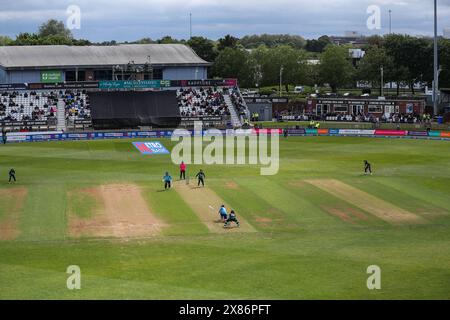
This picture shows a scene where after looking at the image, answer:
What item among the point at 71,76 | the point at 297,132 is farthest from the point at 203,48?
the point at 297,132

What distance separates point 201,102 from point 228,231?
214 feet

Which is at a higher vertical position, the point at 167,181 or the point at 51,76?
the point at 51,76

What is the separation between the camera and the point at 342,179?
6347cm

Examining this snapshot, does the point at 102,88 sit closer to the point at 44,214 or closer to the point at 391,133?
the point at 391,133

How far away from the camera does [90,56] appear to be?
120000 millimetres

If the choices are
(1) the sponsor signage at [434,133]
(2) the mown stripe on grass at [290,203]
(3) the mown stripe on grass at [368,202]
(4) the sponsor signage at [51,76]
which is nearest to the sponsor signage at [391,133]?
(1) the sponsor signage at [434,133]

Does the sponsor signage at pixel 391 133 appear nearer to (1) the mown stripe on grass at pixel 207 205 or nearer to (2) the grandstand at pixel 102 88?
(2) the grandstand at pixel 102 88

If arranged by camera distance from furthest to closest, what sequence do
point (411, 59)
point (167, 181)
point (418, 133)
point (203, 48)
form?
point (203, 48) < point (411, 59) < point (418, 133) < point (167, 181)

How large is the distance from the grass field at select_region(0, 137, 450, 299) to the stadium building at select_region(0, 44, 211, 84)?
39625 mm

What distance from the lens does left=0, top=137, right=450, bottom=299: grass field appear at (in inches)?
1399

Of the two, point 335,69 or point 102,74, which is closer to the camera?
point 102,74

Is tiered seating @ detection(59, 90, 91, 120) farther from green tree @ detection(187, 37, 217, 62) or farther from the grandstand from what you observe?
green tree @ detection(187, 37, 217, 62)
